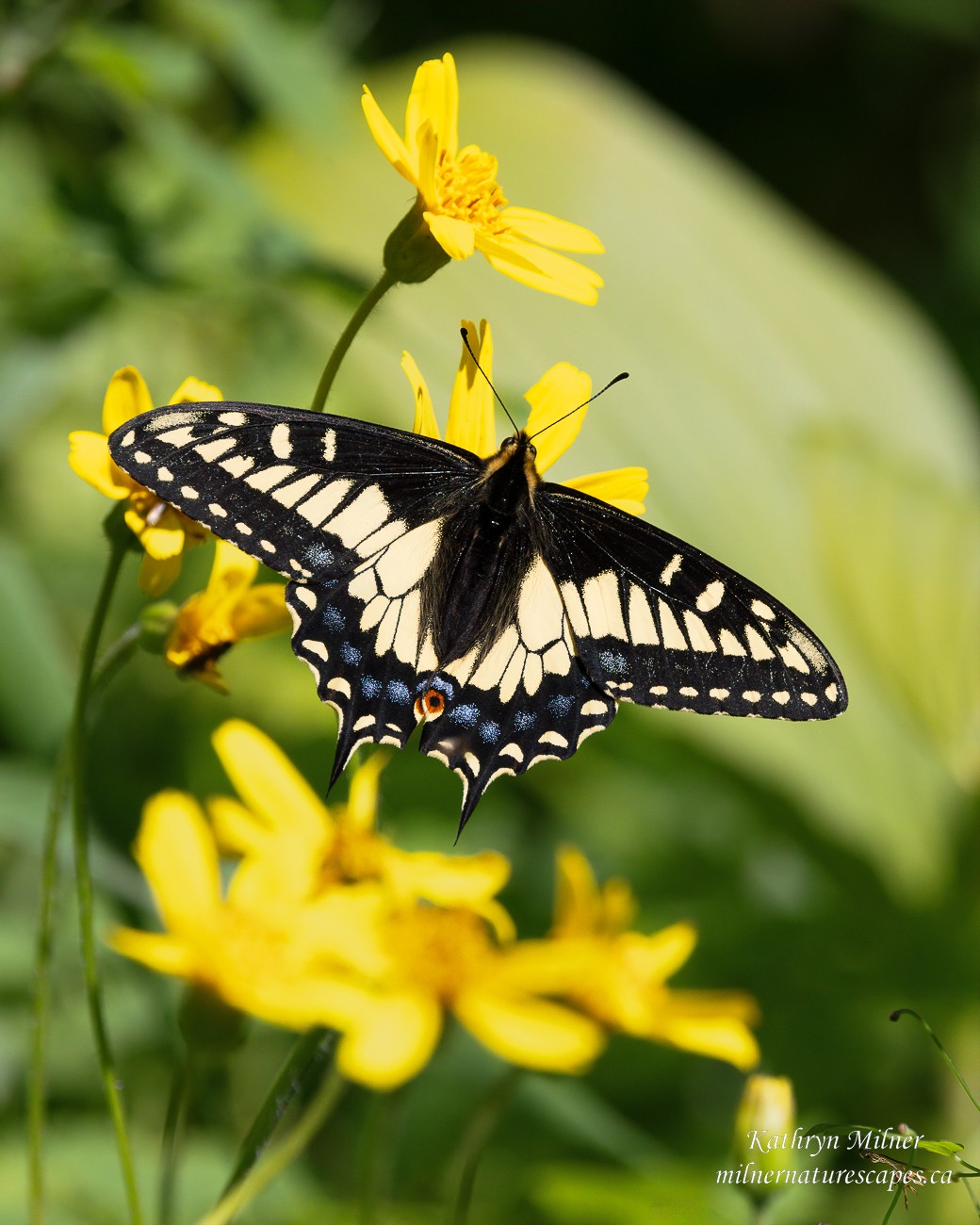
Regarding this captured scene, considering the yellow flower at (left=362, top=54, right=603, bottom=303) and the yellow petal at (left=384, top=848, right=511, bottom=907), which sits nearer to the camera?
the yellow petal at (left=384, top=848, right=511, bottom=907)

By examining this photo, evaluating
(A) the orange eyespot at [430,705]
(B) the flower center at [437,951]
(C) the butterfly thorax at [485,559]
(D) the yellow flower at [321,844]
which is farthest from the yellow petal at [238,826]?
(C) the butterfly thorax at [485,559]

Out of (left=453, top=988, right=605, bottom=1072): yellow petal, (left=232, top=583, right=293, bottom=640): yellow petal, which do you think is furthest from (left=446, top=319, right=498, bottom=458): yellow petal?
(left=453, top=988, right=605, bottom=1072): yellow petal

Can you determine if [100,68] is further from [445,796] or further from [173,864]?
[445,796]

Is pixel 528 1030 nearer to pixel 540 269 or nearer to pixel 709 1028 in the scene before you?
pixel 709 1028

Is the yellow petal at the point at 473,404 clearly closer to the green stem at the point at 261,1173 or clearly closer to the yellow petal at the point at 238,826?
the yellow petal at the point at 238,826

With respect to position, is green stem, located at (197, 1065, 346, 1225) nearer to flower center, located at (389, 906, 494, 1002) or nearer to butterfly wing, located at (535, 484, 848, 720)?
flower center, located at (389, 906, 494, 1002)

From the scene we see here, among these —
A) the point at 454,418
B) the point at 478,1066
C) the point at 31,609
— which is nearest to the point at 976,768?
the point at 478,1066
